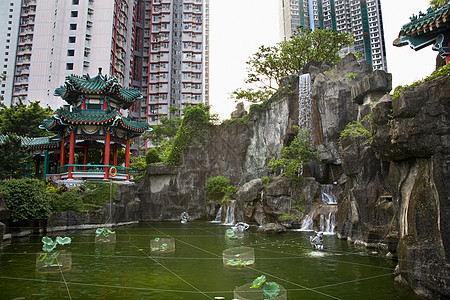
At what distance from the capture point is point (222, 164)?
2872 centimetres

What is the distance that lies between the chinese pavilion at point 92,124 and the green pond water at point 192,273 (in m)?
10.6

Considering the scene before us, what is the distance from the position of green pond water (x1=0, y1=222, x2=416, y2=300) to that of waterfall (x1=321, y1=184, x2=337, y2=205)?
6.67 m

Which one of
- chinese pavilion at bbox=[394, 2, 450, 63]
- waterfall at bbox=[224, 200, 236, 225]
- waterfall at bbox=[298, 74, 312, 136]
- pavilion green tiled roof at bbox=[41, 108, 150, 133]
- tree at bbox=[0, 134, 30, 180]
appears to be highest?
waterfall at bbox=[298, 74, 312, 136]

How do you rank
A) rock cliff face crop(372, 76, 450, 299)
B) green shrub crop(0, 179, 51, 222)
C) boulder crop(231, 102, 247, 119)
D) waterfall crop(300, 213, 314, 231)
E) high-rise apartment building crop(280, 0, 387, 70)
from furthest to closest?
high-rise apartment building crop(280, 0, 387, 70) → boulder crop(231, 102, 247, 119) → waterfall crop(300, 213, 314, 231) → green shrub crop(0, 179, 51, 222) → rock cliff face crop(372, 76, 450, 299)

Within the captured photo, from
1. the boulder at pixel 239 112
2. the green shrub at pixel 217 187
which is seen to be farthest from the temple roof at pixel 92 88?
the boulder at pixel 239 112

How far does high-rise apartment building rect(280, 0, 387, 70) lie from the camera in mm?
63156

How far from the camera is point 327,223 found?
53.5 ft

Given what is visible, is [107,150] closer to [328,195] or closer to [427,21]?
[328,195]

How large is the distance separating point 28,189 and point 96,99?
11.3 meters

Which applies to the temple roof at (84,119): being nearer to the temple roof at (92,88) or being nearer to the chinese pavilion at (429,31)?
the temple roof at (92,88)

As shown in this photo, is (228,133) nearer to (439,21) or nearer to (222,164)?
(222,164)

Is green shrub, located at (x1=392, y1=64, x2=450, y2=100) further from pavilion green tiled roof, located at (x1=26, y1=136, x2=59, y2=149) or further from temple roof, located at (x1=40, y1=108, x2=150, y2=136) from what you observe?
pavilion green tiled roof, located at (x1=26, y1=136, x2=59, y2=149)

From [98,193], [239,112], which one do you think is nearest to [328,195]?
[239,112]

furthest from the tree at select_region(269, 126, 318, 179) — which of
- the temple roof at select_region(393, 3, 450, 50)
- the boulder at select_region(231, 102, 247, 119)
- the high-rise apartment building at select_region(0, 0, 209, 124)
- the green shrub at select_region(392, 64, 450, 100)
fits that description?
the high-rise apartment building at select_region(0, 0, 209, 124)
